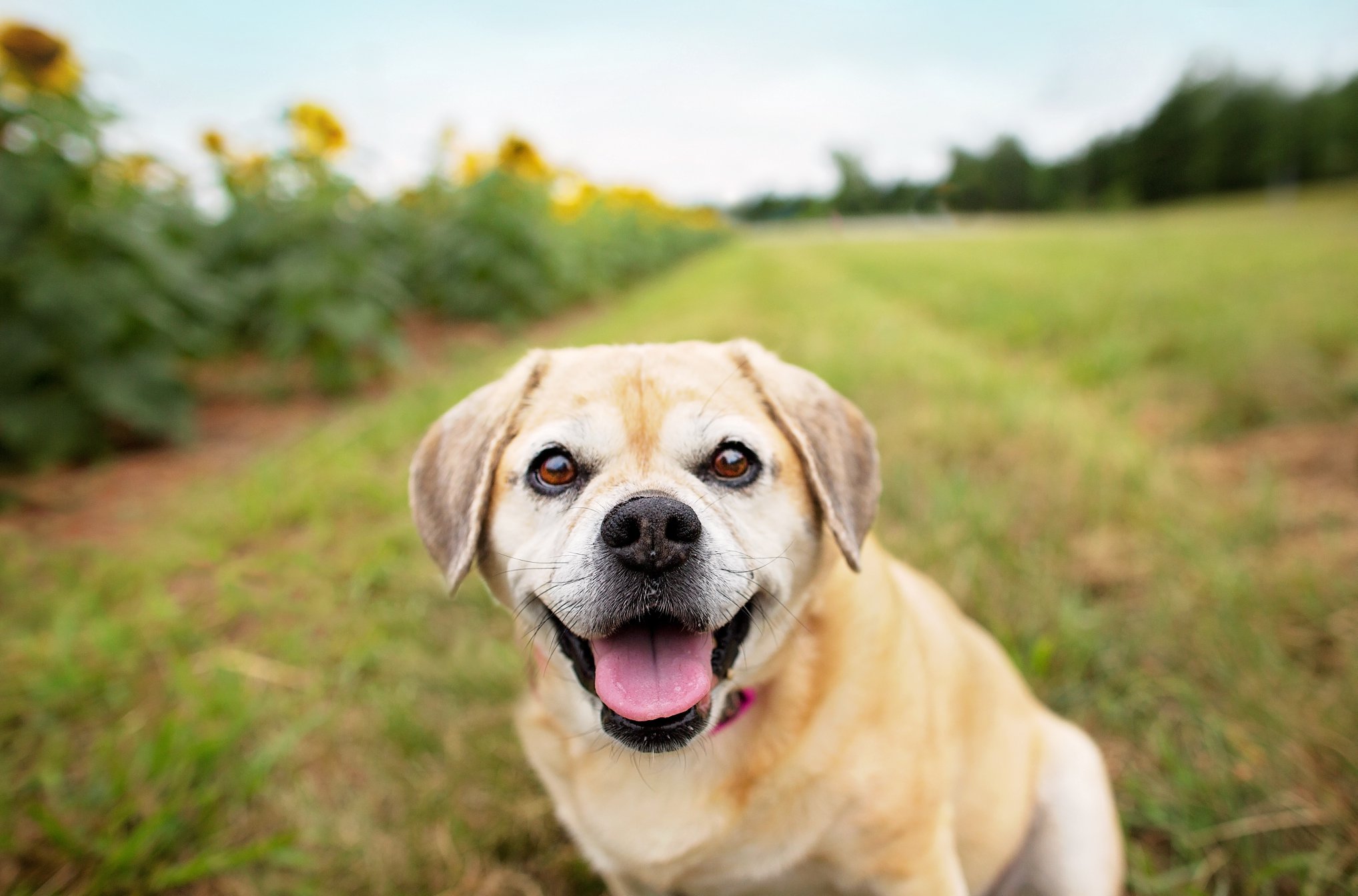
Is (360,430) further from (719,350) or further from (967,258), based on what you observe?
(967,258)

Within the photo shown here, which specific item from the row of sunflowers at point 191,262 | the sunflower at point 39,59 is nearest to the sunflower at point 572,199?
the row of sunflowers at point 191,262

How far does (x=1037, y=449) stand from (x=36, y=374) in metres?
6.07

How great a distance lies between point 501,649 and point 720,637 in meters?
1.47

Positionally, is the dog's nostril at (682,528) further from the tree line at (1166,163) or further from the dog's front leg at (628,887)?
the tree line at (1166,163)

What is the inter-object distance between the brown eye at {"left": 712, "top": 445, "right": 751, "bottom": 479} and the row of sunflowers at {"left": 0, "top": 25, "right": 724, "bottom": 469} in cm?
478

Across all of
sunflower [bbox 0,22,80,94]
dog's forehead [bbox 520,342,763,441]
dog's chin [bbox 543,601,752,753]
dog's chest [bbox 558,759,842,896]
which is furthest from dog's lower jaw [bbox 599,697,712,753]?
sunflower [bbox 0,22,80,94]

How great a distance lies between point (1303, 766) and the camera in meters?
1.93

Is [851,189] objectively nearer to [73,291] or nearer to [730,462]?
[730,462]

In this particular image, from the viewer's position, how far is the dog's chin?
57.4 inches

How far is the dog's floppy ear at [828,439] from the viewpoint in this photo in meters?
1.61

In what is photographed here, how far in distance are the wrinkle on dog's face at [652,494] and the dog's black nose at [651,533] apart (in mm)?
24

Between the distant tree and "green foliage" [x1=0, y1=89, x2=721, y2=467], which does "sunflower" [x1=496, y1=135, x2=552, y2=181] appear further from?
the distant tree

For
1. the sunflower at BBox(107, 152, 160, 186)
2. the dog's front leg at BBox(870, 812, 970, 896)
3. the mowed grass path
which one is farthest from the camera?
the sunflower at BBox(107, 152, 160, 186)

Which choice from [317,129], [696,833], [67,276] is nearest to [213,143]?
[317,129]
